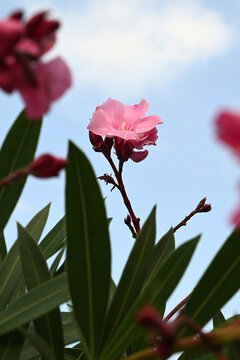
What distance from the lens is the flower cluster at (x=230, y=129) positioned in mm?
488

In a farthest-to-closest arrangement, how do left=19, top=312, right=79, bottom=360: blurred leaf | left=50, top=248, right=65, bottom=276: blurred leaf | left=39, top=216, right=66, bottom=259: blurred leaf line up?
left=39, top=216, right=66, bottom=259: blurred leaf → left=50, top=248, right=65, bottom=276: blurred leaf → left=19, top=312, right=79, bottom=360: blurred leaf

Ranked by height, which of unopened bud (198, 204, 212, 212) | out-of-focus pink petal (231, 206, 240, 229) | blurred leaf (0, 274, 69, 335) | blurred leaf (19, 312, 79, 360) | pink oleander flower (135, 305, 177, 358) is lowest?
pink oleander flower (135, 305, 177, 358)

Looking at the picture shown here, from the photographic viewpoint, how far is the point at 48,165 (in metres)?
0.63

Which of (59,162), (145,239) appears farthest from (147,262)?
(59,162)

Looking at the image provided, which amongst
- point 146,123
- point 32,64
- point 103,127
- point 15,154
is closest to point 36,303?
point 15,154

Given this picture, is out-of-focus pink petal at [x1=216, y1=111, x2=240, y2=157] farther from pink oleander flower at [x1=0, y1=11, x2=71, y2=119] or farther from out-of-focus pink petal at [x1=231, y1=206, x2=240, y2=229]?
pink oleander flower at [x1=0, y1=11, x2=71, y2=119]

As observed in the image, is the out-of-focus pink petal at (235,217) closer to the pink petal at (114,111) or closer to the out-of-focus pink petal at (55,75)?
the out-of-focus pink petal at (55,75)

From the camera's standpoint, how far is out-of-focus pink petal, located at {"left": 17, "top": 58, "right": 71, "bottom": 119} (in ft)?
1.87

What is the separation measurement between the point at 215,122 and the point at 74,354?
1.11 m

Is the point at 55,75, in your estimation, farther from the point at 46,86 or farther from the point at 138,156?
the point at 138,156

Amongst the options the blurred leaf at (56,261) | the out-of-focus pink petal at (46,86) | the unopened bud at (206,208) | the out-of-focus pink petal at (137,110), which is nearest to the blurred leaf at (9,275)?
the blurred leaf at (56,261)

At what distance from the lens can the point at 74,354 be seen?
147 centimetres

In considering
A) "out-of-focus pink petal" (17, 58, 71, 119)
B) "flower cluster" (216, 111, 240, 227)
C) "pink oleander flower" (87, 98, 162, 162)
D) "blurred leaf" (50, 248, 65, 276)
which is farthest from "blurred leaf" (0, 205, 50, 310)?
"flower cluster" (216, 111, 240, 227)

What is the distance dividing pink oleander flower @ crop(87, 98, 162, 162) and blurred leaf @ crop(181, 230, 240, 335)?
1.94ft
